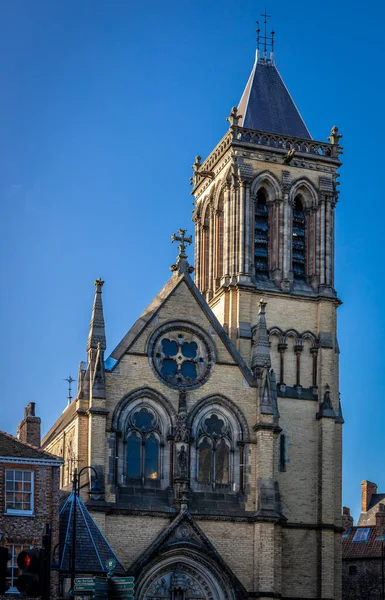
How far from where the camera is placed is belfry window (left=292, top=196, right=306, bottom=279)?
5809 cm

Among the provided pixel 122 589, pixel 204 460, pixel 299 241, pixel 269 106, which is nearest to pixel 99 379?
pixel 204 460

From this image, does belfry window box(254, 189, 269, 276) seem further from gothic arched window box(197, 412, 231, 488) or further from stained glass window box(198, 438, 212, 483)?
stained glass window box(198, 438, 212, 483)

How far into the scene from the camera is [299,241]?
2303 inches

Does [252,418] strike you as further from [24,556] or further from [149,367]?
[24,556]

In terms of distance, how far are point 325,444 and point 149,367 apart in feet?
33.9

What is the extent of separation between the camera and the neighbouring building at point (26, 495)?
39.8m

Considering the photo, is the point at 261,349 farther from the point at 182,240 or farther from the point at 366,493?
the point at 366,493

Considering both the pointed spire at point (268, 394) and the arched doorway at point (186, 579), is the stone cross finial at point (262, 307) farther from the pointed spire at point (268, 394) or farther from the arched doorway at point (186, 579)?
the arched doorway at point (186, 579)

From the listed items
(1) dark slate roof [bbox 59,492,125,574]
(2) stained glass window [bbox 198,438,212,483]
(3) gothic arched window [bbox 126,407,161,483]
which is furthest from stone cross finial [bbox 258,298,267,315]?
(1) dark slate roof [bbox 59,492,125,574]

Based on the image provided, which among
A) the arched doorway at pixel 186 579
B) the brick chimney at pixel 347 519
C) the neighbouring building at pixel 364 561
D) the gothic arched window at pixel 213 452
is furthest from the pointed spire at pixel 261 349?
the brick chimney at pixel 347 519

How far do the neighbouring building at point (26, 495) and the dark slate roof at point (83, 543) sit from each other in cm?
55

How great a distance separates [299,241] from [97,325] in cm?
1429

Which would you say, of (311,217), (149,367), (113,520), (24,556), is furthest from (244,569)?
(24,556)

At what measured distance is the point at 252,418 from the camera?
4997 cm
